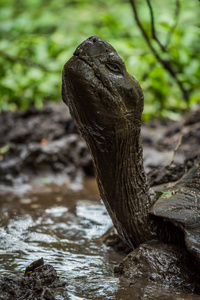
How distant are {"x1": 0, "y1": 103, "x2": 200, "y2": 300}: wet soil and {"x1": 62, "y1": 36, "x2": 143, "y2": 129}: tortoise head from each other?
930 mm

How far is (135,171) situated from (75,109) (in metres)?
0.65

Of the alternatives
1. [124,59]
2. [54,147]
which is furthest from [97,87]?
[124,59]

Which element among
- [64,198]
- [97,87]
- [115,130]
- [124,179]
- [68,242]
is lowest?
[68,242]

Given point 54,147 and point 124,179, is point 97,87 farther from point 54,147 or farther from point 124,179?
point 54,147

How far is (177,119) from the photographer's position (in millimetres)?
7969

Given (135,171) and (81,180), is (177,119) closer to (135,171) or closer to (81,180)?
(81,180)

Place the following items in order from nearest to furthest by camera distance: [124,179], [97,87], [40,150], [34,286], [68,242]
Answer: [34,286], [97,87], [124,179], [68,242], [40,150]

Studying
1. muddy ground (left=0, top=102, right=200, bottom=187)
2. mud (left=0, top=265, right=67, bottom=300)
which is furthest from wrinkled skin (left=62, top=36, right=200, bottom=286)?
muddy ground (left=0, top=102, right=200, bottom=187)

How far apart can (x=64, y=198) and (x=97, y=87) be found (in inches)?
110

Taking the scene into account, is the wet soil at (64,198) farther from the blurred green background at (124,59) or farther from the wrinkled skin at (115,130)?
the blurred green background at (124,59)

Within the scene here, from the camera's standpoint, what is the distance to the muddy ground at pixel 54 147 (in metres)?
5.52

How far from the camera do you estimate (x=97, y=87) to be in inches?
81.9

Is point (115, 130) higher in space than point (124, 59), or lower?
lower

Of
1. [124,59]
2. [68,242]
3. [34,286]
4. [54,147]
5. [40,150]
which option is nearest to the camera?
[34,286]
